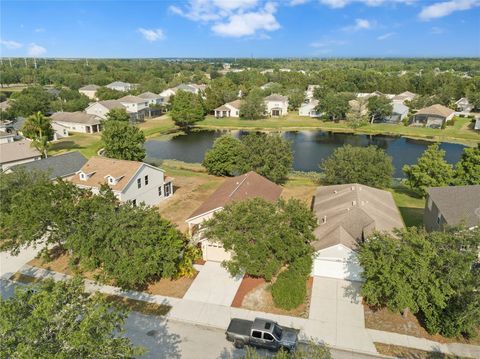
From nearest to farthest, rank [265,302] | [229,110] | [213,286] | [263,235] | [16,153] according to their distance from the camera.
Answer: [265,302]
[263,235]
[213,286]
[16,153]
[229,110]

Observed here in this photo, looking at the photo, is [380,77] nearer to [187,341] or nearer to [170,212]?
[170,212]

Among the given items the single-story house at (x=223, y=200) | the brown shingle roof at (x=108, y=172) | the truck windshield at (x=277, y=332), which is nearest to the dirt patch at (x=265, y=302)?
the truck windshield at (x=277, y=332)

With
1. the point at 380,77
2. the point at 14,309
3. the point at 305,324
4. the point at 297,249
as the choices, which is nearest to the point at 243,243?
the point at 297,249

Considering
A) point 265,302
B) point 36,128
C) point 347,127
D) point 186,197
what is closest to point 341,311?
point 265,302

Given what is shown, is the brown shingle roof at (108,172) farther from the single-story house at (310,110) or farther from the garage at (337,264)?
the single-story house at (310,110)

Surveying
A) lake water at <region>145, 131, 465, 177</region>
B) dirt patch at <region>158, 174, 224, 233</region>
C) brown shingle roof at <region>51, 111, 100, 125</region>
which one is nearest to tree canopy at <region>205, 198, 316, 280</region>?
dirt patch at <region>158, 174, 224, 233</region>

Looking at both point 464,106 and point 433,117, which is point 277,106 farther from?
point 464,106
